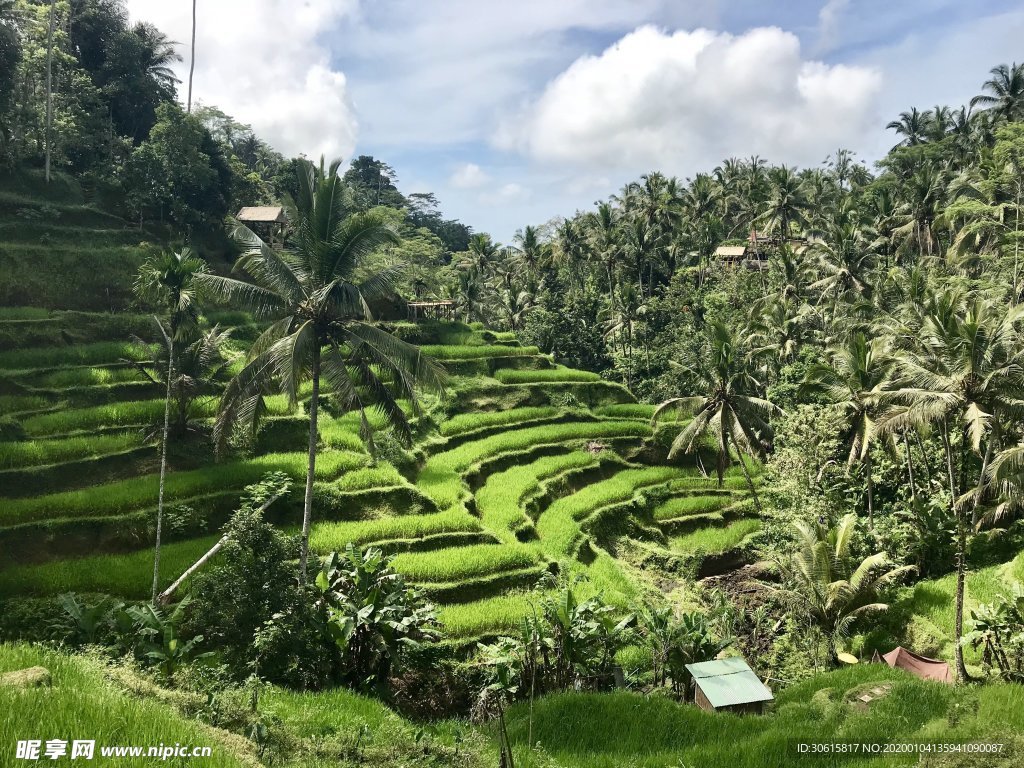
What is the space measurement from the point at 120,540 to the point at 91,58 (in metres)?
35.9

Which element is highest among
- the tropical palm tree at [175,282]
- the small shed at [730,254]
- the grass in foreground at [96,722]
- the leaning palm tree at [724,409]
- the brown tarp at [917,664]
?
the small shed at [730,254]

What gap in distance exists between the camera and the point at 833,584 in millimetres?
15602

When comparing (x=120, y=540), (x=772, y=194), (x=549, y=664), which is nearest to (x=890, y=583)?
(x=549, y=664)

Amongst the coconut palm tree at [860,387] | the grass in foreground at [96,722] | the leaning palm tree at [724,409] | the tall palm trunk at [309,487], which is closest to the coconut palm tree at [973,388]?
the coconut palm tree at [860,387]

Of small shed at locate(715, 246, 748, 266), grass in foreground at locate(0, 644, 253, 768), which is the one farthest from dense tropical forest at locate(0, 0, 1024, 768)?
small shed at locate(715, 246, 748, 266)

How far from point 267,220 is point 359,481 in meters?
21.0

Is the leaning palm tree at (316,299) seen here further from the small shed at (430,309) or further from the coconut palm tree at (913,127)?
the coconut palm tree at (913,127)

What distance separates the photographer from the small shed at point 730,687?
36.7ft

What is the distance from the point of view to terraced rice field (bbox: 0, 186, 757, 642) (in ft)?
52.5

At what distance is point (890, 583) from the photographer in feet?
54.5

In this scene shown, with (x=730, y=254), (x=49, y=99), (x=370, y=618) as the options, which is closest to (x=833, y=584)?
(x=370, y=618)

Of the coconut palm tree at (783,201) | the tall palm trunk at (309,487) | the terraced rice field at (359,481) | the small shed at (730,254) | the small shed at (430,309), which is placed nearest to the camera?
the tall palm trunk at (309,487)

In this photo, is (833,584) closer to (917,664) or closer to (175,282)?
(917,664)

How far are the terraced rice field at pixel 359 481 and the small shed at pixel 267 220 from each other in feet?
21.0
